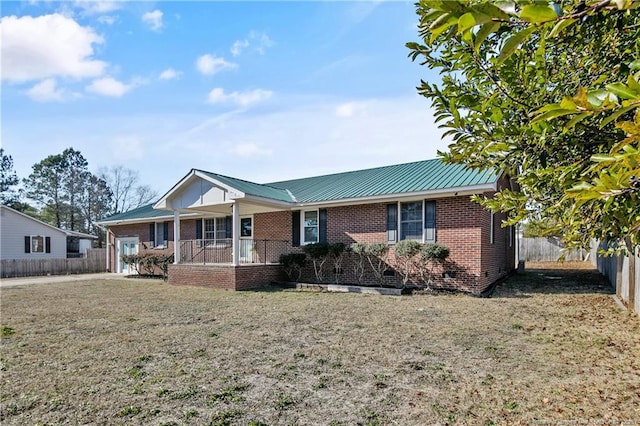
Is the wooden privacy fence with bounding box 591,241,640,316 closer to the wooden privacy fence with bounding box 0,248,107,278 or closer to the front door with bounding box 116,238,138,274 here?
the front door with bounding box 116,238,138,274

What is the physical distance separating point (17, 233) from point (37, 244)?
170 cm

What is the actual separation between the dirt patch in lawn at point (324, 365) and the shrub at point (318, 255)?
422 cm

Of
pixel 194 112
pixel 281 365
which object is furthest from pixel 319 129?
pixel 281 365

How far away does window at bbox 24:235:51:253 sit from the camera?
2670cm

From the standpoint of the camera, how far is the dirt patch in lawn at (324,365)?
3.62 metres

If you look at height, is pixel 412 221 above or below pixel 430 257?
above

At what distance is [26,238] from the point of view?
87.2ft

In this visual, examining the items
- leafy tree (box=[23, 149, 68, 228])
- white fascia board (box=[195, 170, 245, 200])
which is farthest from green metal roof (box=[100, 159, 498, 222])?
leafy tree (box=[23, 149, 68, 228])

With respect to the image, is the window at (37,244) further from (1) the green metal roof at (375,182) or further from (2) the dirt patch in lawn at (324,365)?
(2) the dirt patch in lawn at (324,365)

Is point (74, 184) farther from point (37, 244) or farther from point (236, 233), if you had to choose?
point (236, 233)

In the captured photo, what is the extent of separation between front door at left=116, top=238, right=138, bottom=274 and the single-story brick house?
17.9 feet

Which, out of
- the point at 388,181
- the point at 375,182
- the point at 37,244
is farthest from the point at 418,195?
the point at 37,244

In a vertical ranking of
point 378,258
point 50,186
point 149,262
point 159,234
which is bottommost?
point 149,262

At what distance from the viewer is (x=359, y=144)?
14703 millimetres
